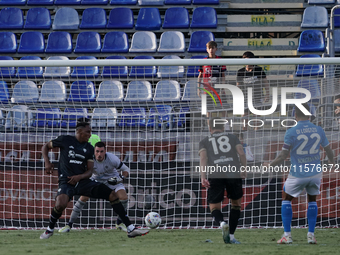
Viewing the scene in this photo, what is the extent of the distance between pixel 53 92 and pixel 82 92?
69 centimetres

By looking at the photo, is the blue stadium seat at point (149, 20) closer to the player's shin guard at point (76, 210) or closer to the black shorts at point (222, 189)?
the player's shin guard at point (76, 210)

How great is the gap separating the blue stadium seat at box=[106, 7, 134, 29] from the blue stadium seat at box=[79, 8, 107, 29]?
185 mm

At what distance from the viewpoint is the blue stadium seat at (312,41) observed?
1170cm

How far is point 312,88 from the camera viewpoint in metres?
7.47

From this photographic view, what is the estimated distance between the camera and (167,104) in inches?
336

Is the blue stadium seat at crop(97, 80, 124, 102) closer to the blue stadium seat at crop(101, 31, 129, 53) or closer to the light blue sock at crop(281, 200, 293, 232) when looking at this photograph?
the blue stadium seat at crop(101, 31, 129, 53)

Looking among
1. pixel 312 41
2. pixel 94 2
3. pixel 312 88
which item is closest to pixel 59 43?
pixel 94 2

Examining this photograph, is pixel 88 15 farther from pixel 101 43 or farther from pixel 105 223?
pixel 105 223

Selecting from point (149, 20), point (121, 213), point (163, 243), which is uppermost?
Result: point (149, 20)

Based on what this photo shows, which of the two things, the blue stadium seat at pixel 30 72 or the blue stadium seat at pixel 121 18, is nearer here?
the blue stadium seat at pixel 30 72

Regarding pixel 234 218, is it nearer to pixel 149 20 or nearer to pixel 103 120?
pixel 103 120

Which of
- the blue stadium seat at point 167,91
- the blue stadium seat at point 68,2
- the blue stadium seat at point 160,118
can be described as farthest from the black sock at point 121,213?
the blue stadium seat at point 68,2

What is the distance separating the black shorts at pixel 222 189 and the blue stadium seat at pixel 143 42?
21.6 ft

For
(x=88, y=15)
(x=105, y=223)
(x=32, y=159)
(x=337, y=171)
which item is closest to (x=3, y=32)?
(x=88, y=15)
